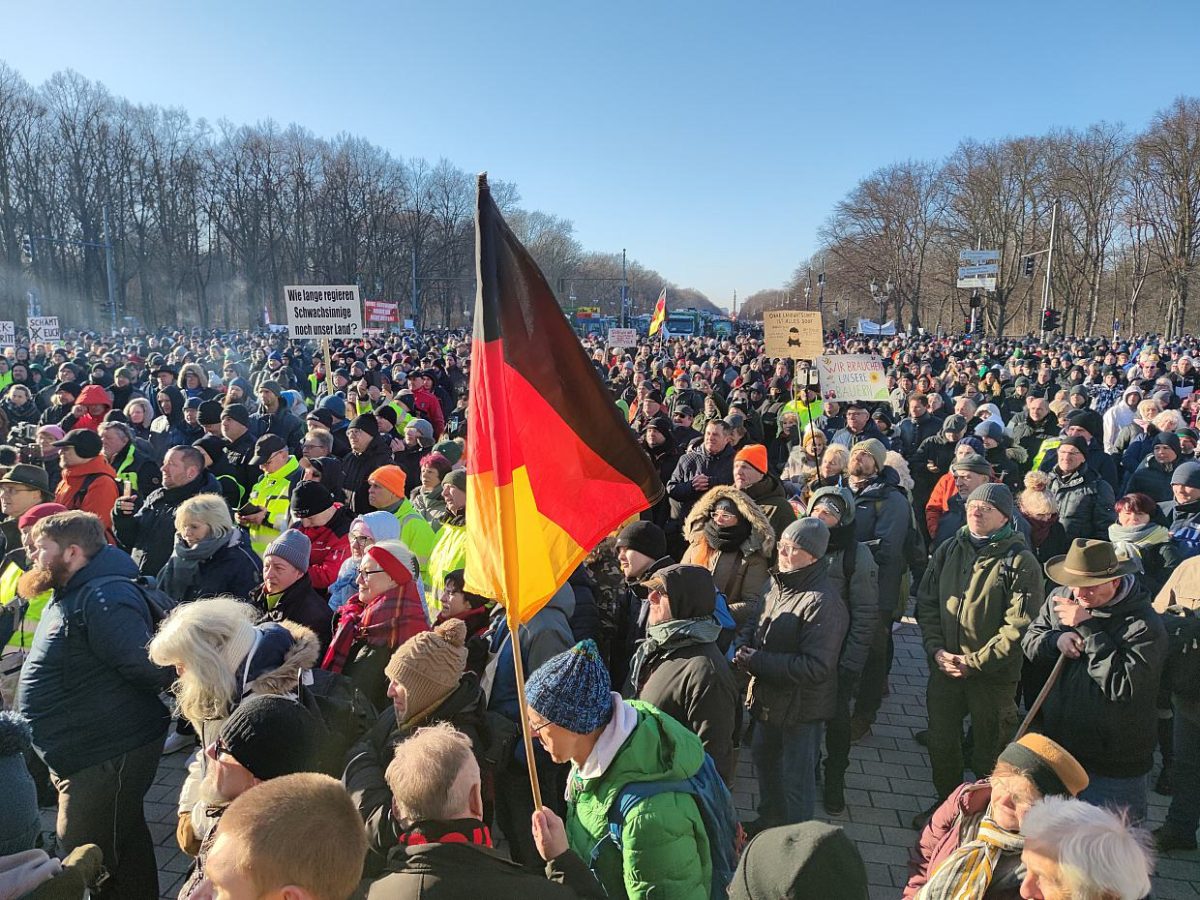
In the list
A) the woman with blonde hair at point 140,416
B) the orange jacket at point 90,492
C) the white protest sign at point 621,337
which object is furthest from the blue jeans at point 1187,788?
the white protest sign at point 621,337

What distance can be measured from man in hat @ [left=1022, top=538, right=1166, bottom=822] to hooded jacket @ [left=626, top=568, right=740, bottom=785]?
1.56m

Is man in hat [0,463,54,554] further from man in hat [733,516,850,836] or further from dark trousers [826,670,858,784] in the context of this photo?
dark trousers [826,670,858,784]

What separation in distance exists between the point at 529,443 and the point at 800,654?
6.81 feet

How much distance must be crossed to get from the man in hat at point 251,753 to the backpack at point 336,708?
401mm

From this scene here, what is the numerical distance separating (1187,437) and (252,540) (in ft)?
27.7

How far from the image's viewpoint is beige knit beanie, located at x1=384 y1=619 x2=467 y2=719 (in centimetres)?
282

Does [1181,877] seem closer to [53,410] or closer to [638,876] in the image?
[638,876]

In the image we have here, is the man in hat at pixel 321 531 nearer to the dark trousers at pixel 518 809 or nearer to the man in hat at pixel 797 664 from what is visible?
the dark trousers at pixel 518 809

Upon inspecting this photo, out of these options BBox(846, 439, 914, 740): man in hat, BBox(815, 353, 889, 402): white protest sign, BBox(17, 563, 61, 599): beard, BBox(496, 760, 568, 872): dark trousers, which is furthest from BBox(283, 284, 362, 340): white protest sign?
BBox(496, 760, 568, 872): dark trousers

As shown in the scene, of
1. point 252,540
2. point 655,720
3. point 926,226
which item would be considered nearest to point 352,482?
point 252,540

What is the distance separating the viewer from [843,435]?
8.75 m

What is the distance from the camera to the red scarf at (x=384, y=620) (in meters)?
3.59

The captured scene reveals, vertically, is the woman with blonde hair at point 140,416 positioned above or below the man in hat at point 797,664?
above

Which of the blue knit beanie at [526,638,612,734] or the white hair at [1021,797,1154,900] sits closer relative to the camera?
the white hair at [1021,797,1154,900]
